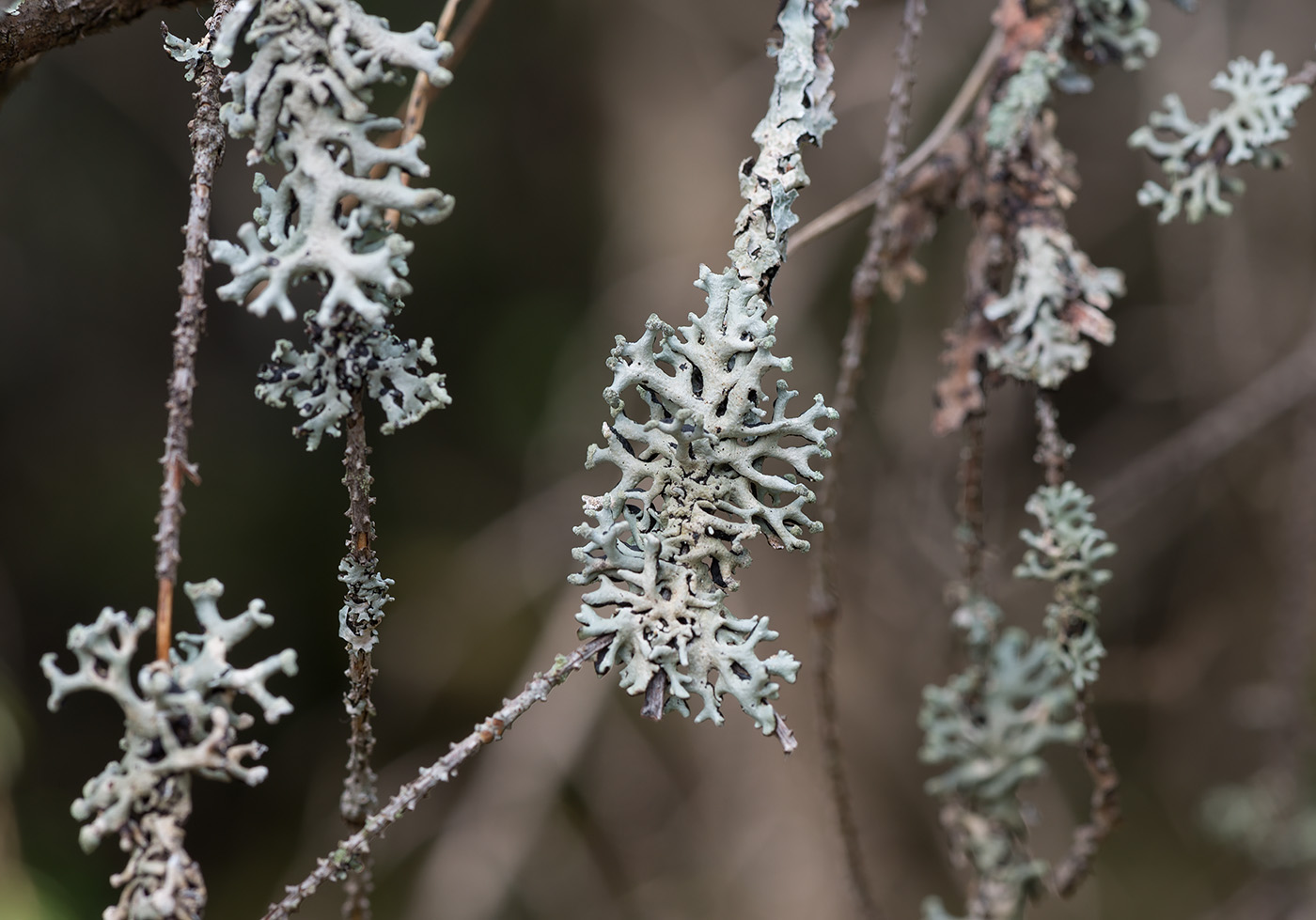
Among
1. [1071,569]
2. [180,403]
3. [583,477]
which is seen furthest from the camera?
[583,477]

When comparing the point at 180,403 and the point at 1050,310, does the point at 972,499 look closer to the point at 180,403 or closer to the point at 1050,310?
the point at 1050,310

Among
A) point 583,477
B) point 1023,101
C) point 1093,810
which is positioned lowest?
point 1093,810

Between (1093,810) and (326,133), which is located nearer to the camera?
(326,133)

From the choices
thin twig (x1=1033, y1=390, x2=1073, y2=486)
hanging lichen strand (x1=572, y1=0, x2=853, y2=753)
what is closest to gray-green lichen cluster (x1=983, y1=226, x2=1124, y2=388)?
thin twig (x1=1033, y1=390, x2=1073, y2=486)

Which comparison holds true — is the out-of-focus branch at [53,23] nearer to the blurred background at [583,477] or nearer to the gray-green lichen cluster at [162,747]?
the gray-green lichen cluster at [162,747]

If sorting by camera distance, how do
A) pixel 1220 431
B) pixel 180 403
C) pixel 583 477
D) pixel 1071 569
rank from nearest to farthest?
pixel 180 403 → pixel 1071 569 → pixel 1220 431 → pixel 583 477

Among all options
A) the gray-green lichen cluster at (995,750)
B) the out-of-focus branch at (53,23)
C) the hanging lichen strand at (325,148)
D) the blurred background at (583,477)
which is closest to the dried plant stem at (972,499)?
the gray-green lichen cluster at (995,750)

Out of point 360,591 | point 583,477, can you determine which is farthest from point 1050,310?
point 583,477

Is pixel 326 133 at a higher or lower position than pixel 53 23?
lower
